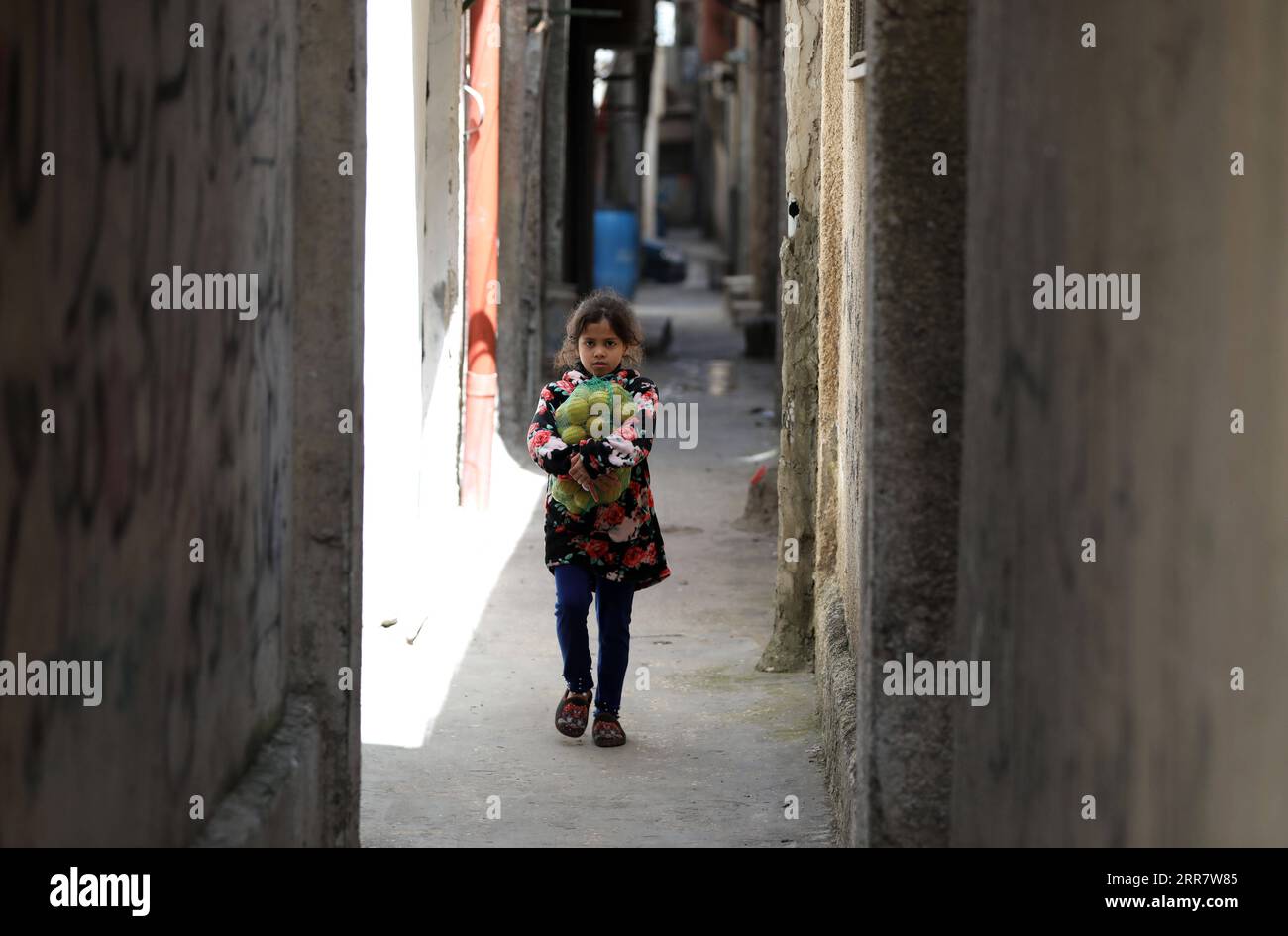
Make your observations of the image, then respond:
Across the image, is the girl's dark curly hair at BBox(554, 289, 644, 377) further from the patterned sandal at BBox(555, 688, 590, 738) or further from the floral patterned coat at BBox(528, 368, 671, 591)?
the patterned sandal at BBox(555, 688, 590, 738)

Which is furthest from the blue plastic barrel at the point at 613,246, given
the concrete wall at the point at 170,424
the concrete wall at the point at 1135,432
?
the concrete wall at the point at 1135,432

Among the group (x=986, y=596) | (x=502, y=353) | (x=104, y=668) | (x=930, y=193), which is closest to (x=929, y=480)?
(x=986, y=596)

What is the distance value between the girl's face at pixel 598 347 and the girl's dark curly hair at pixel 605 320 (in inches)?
0.6

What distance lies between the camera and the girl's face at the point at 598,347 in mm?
5297

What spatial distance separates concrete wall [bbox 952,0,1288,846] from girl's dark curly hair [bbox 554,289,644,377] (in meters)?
2.08

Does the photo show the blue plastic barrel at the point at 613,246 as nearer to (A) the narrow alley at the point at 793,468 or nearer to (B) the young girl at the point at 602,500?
(A) the narrow alley at the point at 793,468

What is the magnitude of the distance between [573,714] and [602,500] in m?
0.75

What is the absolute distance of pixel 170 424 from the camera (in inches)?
119

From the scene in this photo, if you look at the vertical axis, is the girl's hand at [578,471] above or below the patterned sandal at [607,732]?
above

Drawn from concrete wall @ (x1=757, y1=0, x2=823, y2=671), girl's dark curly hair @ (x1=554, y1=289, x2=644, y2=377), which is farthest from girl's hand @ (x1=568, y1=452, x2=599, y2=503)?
concrete wall @ (x1=757, y1=0, x2=823, y2=671)

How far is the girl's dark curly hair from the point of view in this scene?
530 centimetres

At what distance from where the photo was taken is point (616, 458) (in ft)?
17.0

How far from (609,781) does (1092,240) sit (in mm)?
2852

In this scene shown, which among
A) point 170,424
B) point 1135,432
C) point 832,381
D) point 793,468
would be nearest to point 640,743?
point 793,468
